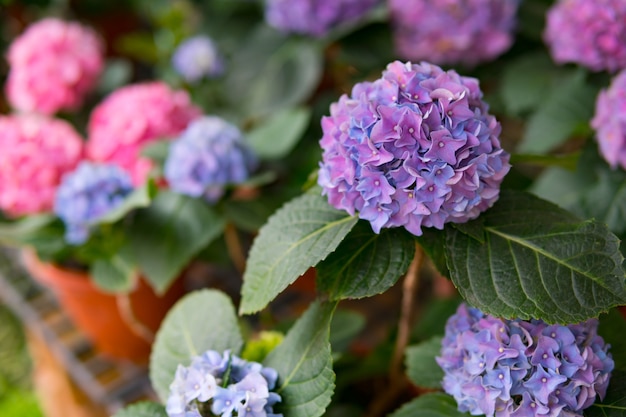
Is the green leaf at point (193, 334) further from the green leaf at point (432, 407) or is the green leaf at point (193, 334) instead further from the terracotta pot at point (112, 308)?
the terracotta pot at point (112, 308)

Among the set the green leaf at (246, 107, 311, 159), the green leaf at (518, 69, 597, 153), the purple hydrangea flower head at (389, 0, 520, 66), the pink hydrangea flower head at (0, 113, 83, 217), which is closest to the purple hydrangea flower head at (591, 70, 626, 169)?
the green leaf at (518, 69, 597, 153)

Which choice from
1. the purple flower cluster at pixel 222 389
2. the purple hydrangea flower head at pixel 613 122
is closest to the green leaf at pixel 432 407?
the purple flower cluster at pixel 222 389

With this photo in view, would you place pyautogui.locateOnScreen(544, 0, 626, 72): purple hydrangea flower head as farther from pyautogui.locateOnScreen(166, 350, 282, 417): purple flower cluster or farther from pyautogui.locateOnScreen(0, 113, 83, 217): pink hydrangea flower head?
pyautogui.locateOnScreen(0, 113, 83, 217): pink hydrangea flower head

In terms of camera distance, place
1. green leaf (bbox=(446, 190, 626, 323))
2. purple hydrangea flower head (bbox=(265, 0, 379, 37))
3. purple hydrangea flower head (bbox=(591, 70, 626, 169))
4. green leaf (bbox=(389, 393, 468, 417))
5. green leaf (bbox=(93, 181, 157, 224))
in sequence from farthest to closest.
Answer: purple hydrangea flower head (bbox=(265, 0, 379, 37))
green leaf (bbox=(93, 181, 157, 224))
purple hydrangea flower head (bbox=(591, 70, 626, 169))
green leaf (bbox=(389, 393, 468, 417))
green leaf (bbox=(446, 190, 626, 323))

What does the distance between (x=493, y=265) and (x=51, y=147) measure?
846 mm

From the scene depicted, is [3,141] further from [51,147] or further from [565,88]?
[565,88]

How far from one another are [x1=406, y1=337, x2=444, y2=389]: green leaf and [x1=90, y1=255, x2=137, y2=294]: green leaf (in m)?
0.48

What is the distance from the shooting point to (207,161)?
94 centimetres

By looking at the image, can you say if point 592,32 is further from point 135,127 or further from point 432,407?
point 135,127

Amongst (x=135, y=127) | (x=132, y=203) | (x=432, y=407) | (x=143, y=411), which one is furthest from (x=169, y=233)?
(x=432, y=407)

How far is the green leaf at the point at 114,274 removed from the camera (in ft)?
3.27

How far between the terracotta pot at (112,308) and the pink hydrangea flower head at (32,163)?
0.10 meters

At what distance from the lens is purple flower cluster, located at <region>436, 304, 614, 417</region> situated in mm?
549

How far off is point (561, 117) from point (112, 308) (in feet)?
2.66
